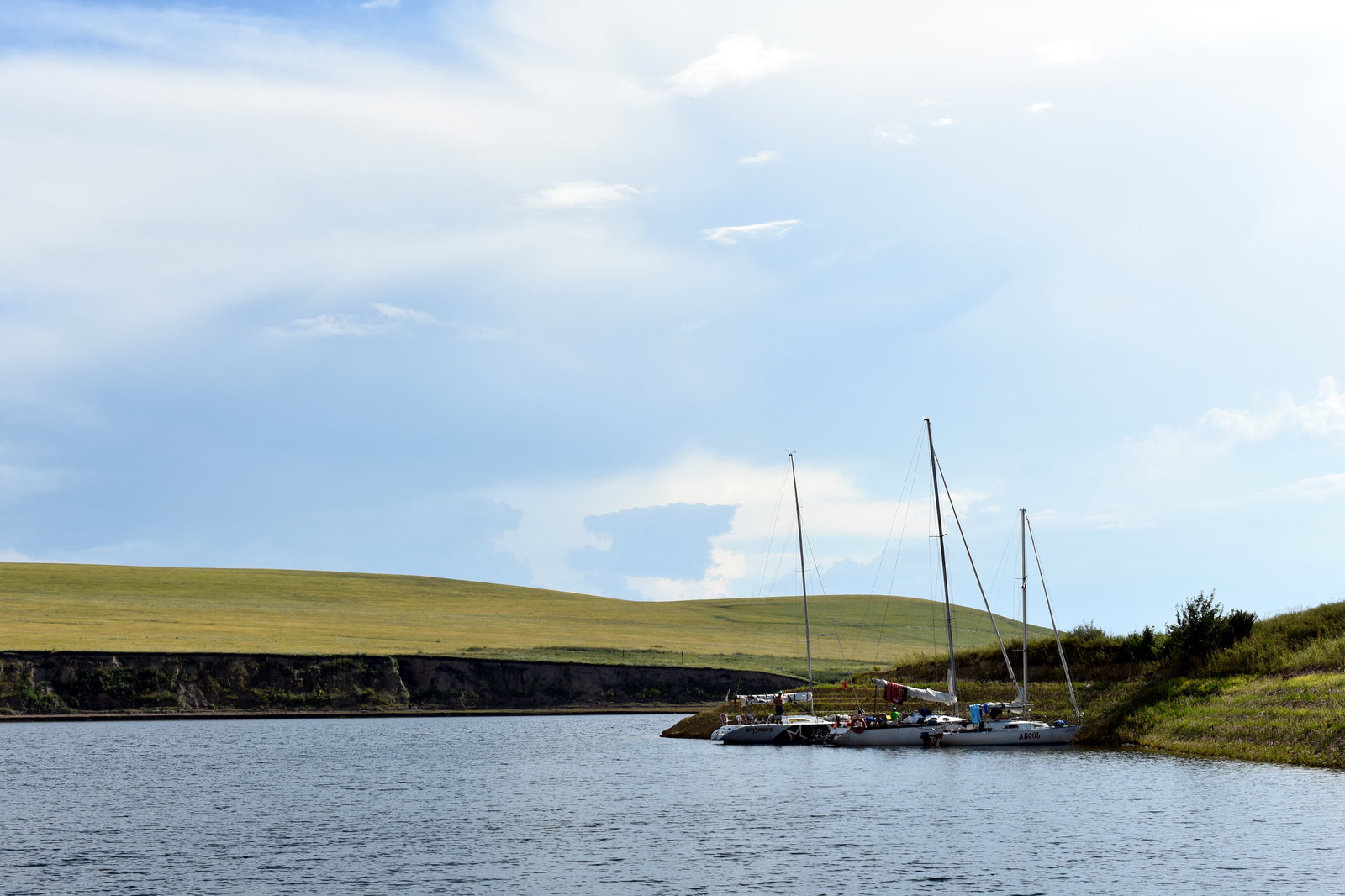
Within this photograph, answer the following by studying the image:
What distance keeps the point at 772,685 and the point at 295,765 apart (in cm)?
6719

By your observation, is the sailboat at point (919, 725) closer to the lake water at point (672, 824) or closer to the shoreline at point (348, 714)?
the lake water at point (672, 824)

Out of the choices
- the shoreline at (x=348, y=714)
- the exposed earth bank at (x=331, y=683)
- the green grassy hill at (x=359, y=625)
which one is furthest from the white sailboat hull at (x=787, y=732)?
the green grassy hill at (x=359, y=625)

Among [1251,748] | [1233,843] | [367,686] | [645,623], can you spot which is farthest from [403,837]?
[645,623]

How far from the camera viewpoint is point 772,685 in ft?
425

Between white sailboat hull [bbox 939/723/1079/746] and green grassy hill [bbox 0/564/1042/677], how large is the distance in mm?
65369

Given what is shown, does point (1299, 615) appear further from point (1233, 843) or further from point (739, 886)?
point (739, 886)

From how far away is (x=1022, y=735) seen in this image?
7100 cm

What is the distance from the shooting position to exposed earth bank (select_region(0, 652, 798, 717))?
115 meters

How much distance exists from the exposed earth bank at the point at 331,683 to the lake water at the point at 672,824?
4046 centimetres

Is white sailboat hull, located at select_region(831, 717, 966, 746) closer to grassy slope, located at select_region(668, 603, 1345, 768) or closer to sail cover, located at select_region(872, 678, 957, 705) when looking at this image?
sail cover, located at select_region(872, 678, 957, 705)

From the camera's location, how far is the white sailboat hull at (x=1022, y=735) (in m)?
70.3

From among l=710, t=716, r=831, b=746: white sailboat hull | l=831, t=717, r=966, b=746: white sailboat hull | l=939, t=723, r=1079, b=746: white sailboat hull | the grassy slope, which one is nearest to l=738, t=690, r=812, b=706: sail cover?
l=710, t=716, r=831, b=746: white sailboat hull

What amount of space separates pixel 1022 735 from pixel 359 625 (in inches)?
3954

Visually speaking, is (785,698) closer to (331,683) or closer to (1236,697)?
(1236,697)
